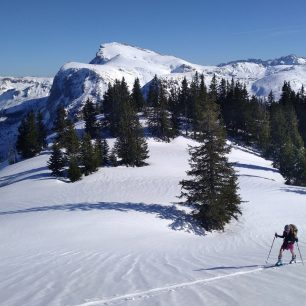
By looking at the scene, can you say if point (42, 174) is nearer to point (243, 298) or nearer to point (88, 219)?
point (88, 219)

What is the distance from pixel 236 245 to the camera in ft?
80.3

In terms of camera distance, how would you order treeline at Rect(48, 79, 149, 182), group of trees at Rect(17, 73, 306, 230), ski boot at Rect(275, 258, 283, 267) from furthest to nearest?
treeline at Rect(48, 79, 149, 182) < group of trees at Rect(17, 73, 306, 230) < ski boot at Rect(275, 258, 283, 267)

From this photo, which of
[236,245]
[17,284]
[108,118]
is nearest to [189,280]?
[17,284]

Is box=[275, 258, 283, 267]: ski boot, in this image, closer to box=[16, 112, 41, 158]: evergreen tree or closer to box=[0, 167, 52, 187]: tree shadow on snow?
box=[0, 167, 52, 187]: tree shadow on snow

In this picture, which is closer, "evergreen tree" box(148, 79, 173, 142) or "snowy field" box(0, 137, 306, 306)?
"snowy field" box(0, 137, 306, 306)

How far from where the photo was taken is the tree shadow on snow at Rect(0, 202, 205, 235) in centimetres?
2976

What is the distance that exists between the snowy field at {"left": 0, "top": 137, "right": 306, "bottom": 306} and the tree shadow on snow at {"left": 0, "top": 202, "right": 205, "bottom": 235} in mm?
85

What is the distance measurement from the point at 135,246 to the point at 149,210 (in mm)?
11707

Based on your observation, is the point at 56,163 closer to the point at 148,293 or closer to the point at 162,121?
the point at 162,121

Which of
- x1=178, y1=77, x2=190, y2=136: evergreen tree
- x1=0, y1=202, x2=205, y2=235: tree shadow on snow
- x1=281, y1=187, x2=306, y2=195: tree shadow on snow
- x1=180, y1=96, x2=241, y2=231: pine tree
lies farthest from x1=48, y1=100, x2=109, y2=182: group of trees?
x1=178, y1=77, x2=190, y2=136: evergreen tree

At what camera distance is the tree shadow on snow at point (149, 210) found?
97.6 feet

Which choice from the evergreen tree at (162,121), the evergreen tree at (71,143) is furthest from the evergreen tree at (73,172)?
the evergreen tree at (162,121)

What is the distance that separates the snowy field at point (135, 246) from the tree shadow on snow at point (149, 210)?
0.08 m

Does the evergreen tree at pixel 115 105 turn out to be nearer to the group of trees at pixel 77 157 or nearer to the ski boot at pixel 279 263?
the group of trees at pixel 77 157
